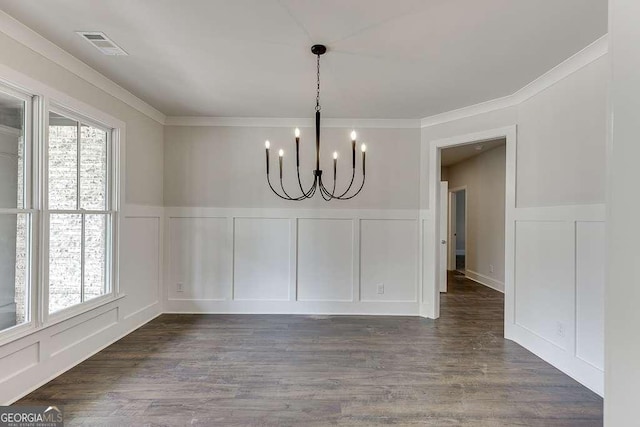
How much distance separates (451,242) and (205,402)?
262 inches

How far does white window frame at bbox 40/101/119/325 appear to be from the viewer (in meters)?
2.26

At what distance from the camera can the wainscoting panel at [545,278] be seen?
253 cm

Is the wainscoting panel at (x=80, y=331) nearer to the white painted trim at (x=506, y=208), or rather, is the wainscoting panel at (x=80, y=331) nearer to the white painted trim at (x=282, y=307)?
the white painted trim at (x=282, y=307)

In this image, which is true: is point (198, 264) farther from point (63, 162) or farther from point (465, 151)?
point (465, 151)

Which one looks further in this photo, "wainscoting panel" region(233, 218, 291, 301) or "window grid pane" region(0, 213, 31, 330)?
"wainscoting panel" region(233, 218, 291, 301)

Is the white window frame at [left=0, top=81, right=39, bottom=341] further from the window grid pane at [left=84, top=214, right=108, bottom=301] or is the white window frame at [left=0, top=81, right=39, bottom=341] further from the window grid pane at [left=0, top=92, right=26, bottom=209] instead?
the window grid pane at [left=84, top=214, right=108, bottom=301]

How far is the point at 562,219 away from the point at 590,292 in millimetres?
598

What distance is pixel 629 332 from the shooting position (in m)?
0.58

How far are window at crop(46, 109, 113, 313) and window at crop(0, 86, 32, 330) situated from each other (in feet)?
0.51

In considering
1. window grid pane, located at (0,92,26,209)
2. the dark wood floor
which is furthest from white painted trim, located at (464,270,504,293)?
window grid pane, located at (0,92,26,209)

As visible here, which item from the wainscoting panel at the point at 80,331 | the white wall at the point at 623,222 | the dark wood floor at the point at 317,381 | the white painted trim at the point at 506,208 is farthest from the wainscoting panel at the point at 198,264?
the white wall at the point at 623,222

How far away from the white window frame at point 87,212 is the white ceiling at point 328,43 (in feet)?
1.53

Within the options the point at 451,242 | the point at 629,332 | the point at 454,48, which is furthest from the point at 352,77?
the point at 451,242

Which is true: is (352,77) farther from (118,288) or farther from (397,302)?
(118,288)
